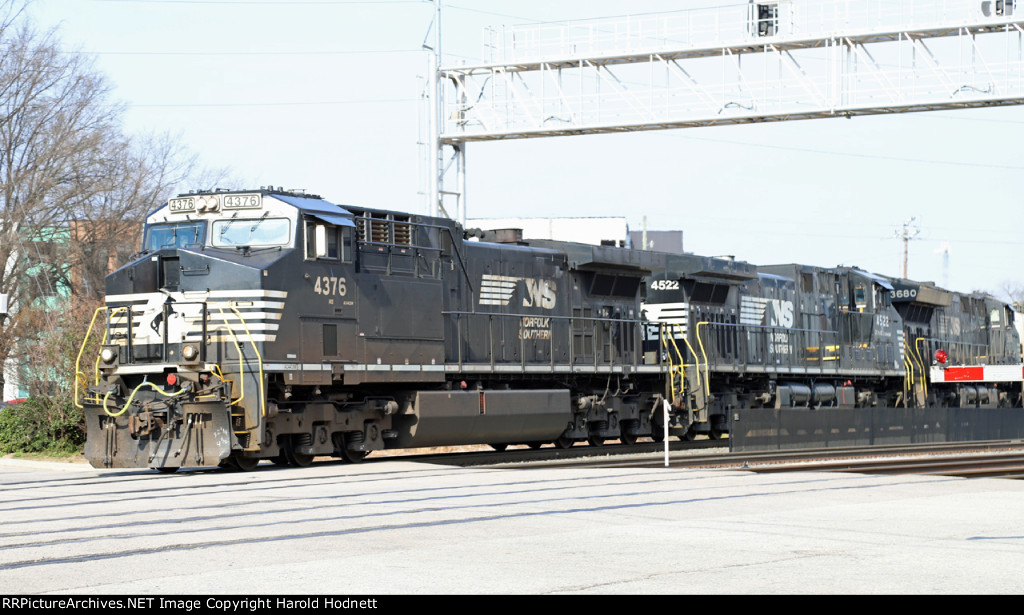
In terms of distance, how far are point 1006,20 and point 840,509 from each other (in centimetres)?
1428

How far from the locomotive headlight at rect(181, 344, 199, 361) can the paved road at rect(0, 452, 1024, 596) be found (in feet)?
5.34

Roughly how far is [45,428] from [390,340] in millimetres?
9550

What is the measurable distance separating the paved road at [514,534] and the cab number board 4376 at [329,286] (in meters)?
2.84

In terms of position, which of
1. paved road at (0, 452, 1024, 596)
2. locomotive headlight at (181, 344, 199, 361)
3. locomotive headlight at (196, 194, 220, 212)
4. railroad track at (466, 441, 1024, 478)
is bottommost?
railroad track at (466, 441, 1024, 478)

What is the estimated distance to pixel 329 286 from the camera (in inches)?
639

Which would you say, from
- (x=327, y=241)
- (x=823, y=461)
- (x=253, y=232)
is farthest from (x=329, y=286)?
(x=823, y=461)

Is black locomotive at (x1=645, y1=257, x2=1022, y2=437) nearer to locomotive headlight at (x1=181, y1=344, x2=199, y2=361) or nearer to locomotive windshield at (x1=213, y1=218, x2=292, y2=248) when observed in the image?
locomotive windshield at (x1=213, y1=218, x2=292, y2=248)

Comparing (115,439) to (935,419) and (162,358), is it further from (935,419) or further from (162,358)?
(935,419)

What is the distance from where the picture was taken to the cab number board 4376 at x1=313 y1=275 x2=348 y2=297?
1608 cm

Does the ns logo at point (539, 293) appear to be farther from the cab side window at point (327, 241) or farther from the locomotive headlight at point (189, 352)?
the locomotive headlight at point (189, 352)

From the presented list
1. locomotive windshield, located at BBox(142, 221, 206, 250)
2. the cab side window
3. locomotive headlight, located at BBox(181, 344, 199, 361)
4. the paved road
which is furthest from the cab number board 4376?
the paved road

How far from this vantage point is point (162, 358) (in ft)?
51.2

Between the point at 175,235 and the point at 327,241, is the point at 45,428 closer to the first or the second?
the point at 175,235
